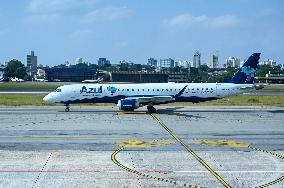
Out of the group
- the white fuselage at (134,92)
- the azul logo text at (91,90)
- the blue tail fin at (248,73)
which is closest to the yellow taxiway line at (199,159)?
the white fuselage at (134,92)

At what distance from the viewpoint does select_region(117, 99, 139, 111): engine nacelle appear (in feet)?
157

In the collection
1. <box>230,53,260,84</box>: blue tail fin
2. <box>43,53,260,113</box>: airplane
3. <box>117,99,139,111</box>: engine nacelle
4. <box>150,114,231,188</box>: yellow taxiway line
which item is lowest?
<box>150,114,231,188</box>: yellow taxiway line

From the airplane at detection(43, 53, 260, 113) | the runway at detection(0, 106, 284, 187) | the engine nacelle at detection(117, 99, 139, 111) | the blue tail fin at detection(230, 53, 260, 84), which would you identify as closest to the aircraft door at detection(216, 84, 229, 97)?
the airplane at detection(43, 53, 260, 113)

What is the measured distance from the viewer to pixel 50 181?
1803 centimetres

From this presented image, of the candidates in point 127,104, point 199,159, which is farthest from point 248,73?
point 199,159

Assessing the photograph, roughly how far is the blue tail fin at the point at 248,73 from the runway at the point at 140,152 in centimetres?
1205

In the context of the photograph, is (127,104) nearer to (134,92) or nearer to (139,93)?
(134,92)

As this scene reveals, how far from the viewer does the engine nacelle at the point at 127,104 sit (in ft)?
157

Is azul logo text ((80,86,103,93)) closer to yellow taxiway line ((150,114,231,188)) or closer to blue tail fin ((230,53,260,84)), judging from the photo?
yellow taxiway line ((150,114,231,188))

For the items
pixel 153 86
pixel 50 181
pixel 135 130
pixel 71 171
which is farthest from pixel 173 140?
pixel 153 86

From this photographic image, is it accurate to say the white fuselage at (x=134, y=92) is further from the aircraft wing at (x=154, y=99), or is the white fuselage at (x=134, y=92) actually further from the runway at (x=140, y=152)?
the runway at (x=140, y=152)

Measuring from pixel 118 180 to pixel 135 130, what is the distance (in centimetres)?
1568

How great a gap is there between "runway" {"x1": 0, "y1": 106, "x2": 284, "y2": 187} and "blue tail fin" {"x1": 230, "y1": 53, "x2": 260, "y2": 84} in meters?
12.0

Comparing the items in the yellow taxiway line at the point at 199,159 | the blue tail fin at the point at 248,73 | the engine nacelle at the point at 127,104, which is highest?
the blue tail fin at the point at 248,73
